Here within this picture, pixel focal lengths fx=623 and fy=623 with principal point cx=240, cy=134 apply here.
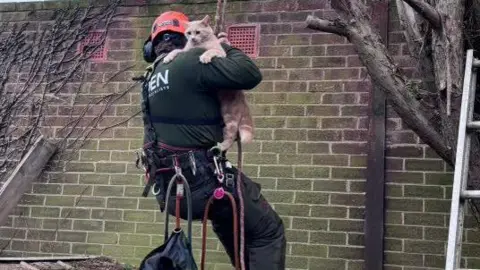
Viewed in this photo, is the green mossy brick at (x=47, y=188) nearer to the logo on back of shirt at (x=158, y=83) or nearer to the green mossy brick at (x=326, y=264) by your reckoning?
the green mossy brick at (x=326, y=264)

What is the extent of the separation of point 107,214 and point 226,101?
2.98 metres

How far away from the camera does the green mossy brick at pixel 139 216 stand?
6301 millimetres

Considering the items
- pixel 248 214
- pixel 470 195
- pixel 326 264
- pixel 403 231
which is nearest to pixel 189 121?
pixel 248 214

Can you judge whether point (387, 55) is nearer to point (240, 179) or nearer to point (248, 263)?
point (240, 179)

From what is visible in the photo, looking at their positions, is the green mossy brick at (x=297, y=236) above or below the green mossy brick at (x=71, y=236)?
above

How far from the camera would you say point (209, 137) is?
3.89 meters

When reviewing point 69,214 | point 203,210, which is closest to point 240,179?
point 203,210

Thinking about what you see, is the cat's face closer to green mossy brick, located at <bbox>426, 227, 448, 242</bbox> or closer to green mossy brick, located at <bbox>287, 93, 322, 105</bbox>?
green mossy brick, located at <bbox>287, 93, 322, 105</bbox>

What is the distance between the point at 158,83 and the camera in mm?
3975

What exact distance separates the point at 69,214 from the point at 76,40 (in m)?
1.95

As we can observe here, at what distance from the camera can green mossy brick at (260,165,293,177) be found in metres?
6.00

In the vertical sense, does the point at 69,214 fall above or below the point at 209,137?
below

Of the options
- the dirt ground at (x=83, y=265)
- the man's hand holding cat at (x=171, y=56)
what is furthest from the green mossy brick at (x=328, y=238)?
the man's hand holding cat at (x=171, y=56)

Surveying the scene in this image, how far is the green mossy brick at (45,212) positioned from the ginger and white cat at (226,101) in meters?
3.24
